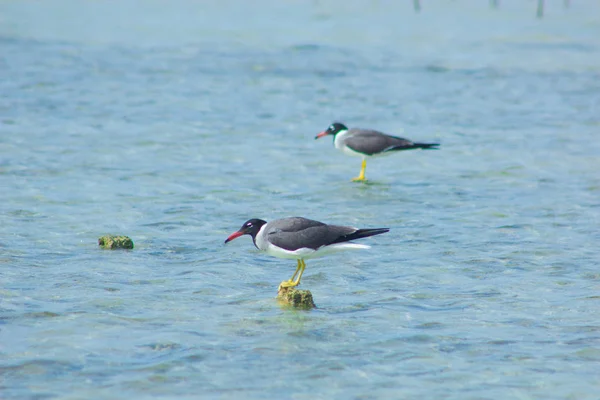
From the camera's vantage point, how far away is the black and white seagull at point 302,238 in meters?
12.2

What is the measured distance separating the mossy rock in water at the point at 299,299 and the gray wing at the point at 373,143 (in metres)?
8.75

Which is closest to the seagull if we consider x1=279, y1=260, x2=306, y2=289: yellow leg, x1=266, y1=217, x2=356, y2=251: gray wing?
x1=279, y1=260, x2=306, y2=289: yellow leg

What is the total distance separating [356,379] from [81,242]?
6.34 metres

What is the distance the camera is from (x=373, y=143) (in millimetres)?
20391

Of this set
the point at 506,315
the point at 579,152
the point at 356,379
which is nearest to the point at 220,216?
the point at 506,315

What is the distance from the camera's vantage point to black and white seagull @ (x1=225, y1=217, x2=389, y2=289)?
12.2 metres

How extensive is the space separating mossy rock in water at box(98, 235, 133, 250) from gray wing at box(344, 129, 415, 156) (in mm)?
7121

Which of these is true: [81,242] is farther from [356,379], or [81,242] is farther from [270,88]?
[270,88]

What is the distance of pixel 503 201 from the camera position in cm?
1859

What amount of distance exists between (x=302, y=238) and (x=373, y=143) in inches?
333

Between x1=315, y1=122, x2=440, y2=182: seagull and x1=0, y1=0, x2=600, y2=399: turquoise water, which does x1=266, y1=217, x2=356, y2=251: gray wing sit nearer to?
x1=0, y1=0, x2=600, y2=399: turquoise water

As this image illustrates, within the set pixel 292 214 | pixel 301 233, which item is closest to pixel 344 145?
pixel 292 214

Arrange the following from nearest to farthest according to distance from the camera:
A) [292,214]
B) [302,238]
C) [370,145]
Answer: [302,238], [292,214], [370,145]

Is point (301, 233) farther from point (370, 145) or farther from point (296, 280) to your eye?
point (370, 145)
